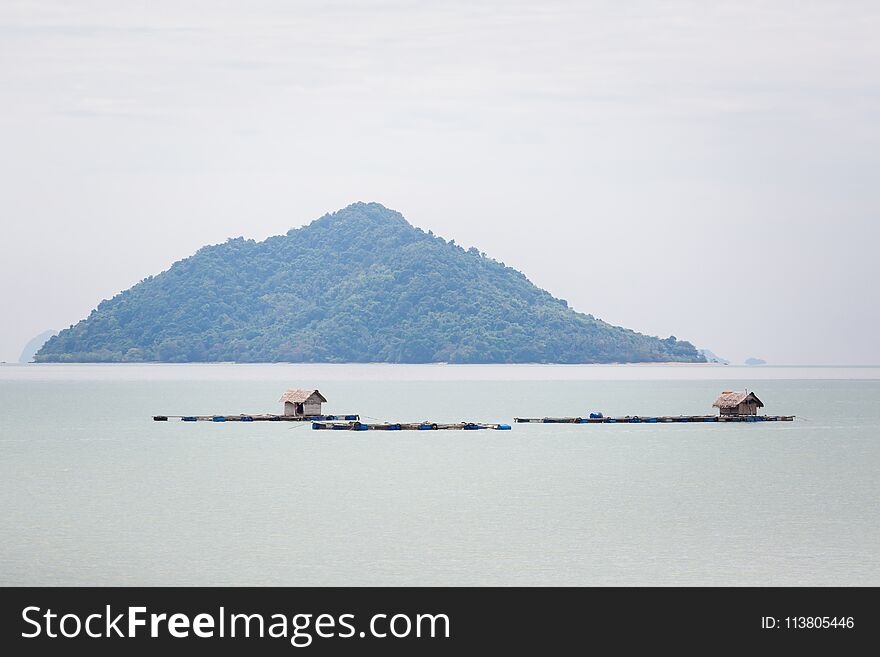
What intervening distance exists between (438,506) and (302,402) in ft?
132

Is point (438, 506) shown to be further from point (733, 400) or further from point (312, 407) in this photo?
point (733, 400)

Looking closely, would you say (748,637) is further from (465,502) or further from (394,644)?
(465,502)

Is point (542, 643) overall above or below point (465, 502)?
below

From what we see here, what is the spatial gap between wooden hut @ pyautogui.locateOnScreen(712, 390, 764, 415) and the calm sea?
4.89 meters

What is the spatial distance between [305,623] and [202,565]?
7902mm

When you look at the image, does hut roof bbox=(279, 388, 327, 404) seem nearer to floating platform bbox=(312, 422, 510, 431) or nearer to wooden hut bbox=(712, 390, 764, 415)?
floating platform bbox=(312, 422, 510, 431)

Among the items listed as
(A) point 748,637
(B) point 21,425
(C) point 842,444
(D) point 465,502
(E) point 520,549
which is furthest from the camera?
(B) point 21,425

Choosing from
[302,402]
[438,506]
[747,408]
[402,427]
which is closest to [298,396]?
[302,402]

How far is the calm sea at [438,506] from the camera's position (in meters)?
28.7

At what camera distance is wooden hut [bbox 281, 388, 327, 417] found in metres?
79.5

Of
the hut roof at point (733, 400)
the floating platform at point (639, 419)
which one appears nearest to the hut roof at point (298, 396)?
the floating platform at point (639, 419)

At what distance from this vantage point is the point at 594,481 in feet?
157

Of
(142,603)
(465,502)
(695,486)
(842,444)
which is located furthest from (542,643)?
(842,444)

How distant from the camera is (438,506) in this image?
40031 millimetres
